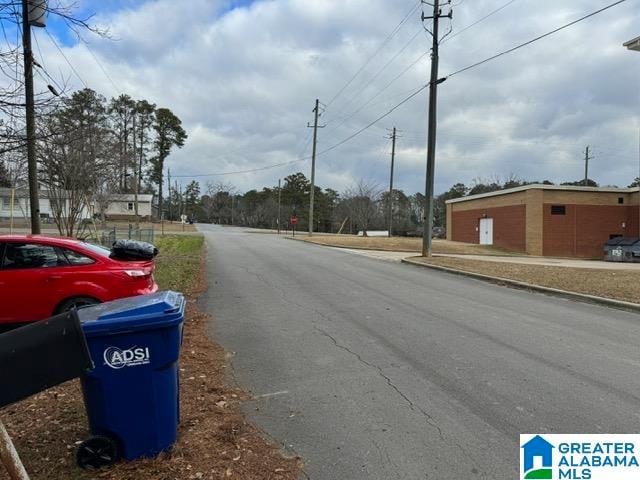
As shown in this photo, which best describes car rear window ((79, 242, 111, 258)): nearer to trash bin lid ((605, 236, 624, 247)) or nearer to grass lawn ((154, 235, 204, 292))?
grass lawn ((154, 235, 204, 292))

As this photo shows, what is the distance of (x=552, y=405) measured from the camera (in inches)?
177

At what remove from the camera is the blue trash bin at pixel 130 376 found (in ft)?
10.2

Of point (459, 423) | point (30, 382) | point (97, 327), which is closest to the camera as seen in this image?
point (30, 382)

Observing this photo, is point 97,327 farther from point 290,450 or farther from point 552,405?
point 552,405

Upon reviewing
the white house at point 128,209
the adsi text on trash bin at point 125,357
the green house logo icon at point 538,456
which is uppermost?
the white house at point 128,209

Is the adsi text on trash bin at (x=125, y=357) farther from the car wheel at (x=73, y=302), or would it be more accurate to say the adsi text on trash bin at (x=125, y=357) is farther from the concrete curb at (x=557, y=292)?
the concrete curb at (x=557, y=292)

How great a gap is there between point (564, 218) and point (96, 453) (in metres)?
37.5

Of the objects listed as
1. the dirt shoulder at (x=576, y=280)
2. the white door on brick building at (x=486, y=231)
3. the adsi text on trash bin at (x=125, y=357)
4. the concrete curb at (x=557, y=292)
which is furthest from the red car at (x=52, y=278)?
→ the white door on brick building at (x=486, y=231)

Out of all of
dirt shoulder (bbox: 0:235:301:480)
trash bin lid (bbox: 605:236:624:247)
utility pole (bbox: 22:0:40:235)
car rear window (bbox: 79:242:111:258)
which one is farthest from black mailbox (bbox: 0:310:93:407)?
trash bin lid (bbox: 605:236:624:247)

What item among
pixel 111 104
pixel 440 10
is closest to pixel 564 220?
pixel 440 10

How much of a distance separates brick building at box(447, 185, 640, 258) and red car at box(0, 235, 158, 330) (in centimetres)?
3253

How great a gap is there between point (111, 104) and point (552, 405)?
7476 centimetres

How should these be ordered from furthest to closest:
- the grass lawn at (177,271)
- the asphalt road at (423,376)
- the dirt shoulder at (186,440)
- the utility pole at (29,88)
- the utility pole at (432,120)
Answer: the utility pole at (432,120), the grass lawn at (177,271), the utility pole at (29,88), the asphalt road at (423,376), the dirt shoulder at (186,440)

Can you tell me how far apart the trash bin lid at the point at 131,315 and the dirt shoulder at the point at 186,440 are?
3.06 feet
